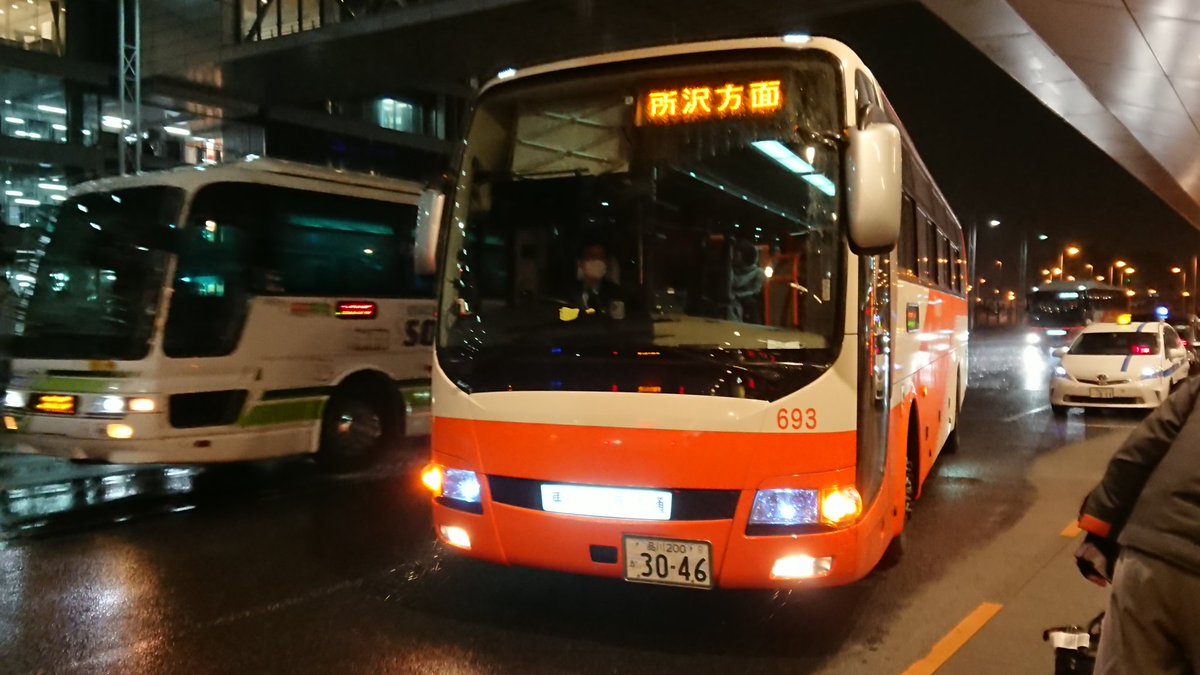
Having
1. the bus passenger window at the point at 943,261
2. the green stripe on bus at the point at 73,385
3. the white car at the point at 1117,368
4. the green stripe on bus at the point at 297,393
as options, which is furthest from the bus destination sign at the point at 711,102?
the white car at the point at 1117,368

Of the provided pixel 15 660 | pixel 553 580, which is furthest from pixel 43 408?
pixel 553 580

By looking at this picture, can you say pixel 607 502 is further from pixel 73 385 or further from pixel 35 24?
pixel 35 24

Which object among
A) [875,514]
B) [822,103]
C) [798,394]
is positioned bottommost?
[875,514]

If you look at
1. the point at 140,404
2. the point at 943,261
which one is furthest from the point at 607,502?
the point at 943,261

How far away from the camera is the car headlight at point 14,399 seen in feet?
28.0

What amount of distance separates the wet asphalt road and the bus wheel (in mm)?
917

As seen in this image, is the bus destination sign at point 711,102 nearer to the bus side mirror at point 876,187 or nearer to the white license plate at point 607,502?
the bus side mirror at point 876,187

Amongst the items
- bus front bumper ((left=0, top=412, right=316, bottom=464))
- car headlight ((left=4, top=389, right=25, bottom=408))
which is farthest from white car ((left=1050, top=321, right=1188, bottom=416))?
car headlight ((left=4, top=389, right=25, bottom=408))

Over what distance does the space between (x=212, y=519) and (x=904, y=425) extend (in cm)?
563

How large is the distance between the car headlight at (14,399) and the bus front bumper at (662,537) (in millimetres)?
5595

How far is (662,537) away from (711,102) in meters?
2.25

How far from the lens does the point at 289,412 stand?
363 inches

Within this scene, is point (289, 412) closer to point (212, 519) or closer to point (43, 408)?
point (212, 519)

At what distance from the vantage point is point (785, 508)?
15.0 ft
